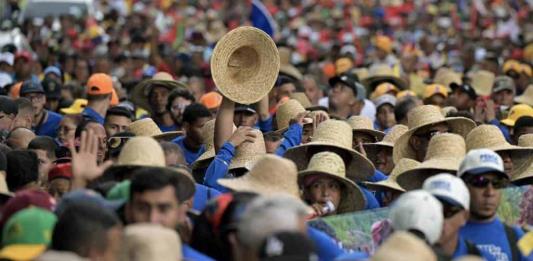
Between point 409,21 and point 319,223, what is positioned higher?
point 409,21

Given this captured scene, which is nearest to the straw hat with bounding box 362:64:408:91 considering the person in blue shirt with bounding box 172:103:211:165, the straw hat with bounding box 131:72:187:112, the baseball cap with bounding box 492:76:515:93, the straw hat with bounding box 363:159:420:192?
the baseball cap with bounding box 492:76:515:93

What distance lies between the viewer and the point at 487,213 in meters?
10.2

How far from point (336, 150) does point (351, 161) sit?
15cm

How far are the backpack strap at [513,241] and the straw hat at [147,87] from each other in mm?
8154

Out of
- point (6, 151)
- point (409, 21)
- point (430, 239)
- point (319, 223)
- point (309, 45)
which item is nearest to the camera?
point (430, 239)

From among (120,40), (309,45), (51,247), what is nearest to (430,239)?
(51,247)

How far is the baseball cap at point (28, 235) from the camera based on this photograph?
8281 mm

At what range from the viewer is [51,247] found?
8211mm

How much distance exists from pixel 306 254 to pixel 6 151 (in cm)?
478

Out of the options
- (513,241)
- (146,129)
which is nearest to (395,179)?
(513,241)

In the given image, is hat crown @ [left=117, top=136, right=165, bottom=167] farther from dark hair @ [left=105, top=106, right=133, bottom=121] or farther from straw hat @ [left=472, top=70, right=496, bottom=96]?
straw hat @ [left=472, top=70, right=496, bottom=96]

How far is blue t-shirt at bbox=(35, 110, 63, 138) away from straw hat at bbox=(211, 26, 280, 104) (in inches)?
137

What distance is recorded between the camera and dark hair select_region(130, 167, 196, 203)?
9.09 m

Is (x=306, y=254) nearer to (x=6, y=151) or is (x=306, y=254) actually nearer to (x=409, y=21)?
(x=6, y=151)
